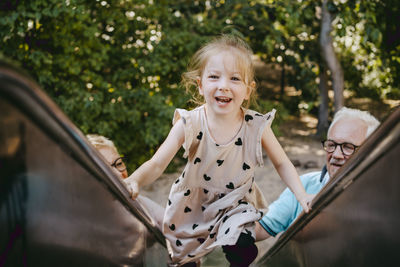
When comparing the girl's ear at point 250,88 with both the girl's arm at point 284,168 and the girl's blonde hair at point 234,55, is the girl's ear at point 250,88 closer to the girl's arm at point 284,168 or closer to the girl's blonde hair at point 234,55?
the girl's blonde hair at point 234,55

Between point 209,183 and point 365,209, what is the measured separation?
3.98 feet

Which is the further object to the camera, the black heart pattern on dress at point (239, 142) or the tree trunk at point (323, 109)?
the tree trunk at point (323, 109)

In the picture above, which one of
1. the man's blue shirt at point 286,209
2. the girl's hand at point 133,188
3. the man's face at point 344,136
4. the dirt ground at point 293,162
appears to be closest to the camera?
the girl's hand at point 133,188

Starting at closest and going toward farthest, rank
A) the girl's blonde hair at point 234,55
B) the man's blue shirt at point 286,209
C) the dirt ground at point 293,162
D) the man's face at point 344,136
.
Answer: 1. the girl's blonde hair at point 234,55
2. the man's face at point 344,136
3. the man's blue shirt at point 286,209
4. the dirt ground at point 293,162

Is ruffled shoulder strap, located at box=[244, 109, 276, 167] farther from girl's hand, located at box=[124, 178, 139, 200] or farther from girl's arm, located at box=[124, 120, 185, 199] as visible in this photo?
girl's hand, located at box=[124, 178, 139, 200]

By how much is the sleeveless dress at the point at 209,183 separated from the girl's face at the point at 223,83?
0.15m

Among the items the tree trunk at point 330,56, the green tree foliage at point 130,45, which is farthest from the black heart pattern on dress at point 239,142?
the tree trunk at point 330,56

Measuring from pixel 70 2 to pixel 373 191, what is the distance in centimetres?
419

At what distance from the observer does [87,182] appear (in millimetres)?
993

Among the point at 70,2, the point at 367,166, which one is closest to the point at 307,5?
the point at 70,2

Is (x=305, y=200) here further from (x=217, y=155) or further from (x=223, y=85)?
(x=223, y=85)

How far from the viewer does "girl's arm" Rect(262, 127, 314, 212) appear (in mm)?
1980

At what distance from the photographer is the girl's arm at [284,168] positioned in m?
1.98

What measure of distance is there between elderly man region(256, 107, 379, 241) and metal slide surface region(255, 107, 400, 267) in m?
0.95
